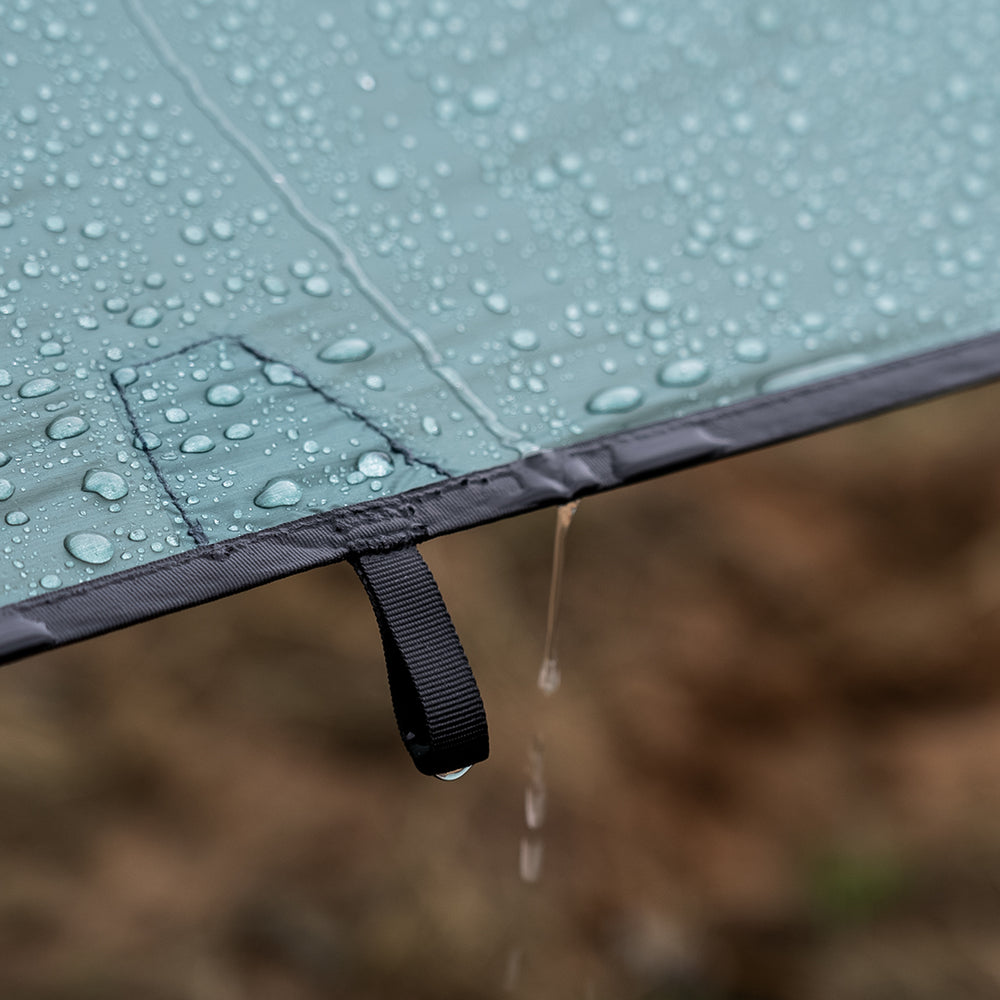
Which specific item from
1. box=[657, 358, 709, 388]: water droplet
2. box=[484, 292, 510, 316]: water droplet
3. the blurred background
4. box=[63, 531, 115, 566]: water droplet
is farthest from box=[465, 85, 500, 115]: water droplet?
the blurred background

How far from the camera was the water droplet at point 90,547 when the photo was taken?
756 mm

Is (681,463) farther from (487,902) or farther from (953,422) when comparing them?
(953,422)

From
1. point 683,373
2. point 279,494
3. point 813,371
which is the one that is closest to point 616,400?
point 683,373

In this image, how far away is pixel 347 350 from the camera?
35.3 inches

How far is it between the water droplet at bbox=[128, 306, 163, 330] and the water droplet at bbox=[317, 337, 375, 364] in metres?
0.14

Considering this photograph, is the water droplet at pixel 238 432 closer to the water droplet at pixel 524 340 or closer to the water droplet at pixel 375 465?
the water droplet at pixel 375 465

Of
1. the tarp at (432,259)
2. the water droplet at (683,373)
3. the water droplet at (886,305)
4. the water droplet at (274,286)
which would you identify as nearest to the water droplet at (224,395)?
the tarp at (432,259)

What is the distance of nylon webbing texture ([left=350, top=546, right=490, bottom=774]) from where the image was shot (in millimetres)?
766

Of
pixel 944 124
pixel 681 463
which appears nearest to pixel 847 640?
pixel 944 124

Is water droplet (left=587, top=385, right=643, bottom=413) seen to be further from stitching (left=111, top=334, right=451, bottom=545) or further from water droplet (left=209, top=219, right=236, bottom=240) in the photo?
water droplet (left=209, top=219, right=236, bottom=240)

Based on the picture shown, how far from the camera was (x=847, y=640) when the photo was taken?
88.0 inches

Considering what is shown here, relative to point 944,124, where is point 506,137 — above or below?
above

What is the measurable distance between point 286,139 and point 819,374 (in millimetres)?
556

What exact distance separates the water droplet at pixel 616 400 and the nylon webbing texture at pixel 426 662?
8.5 inches
